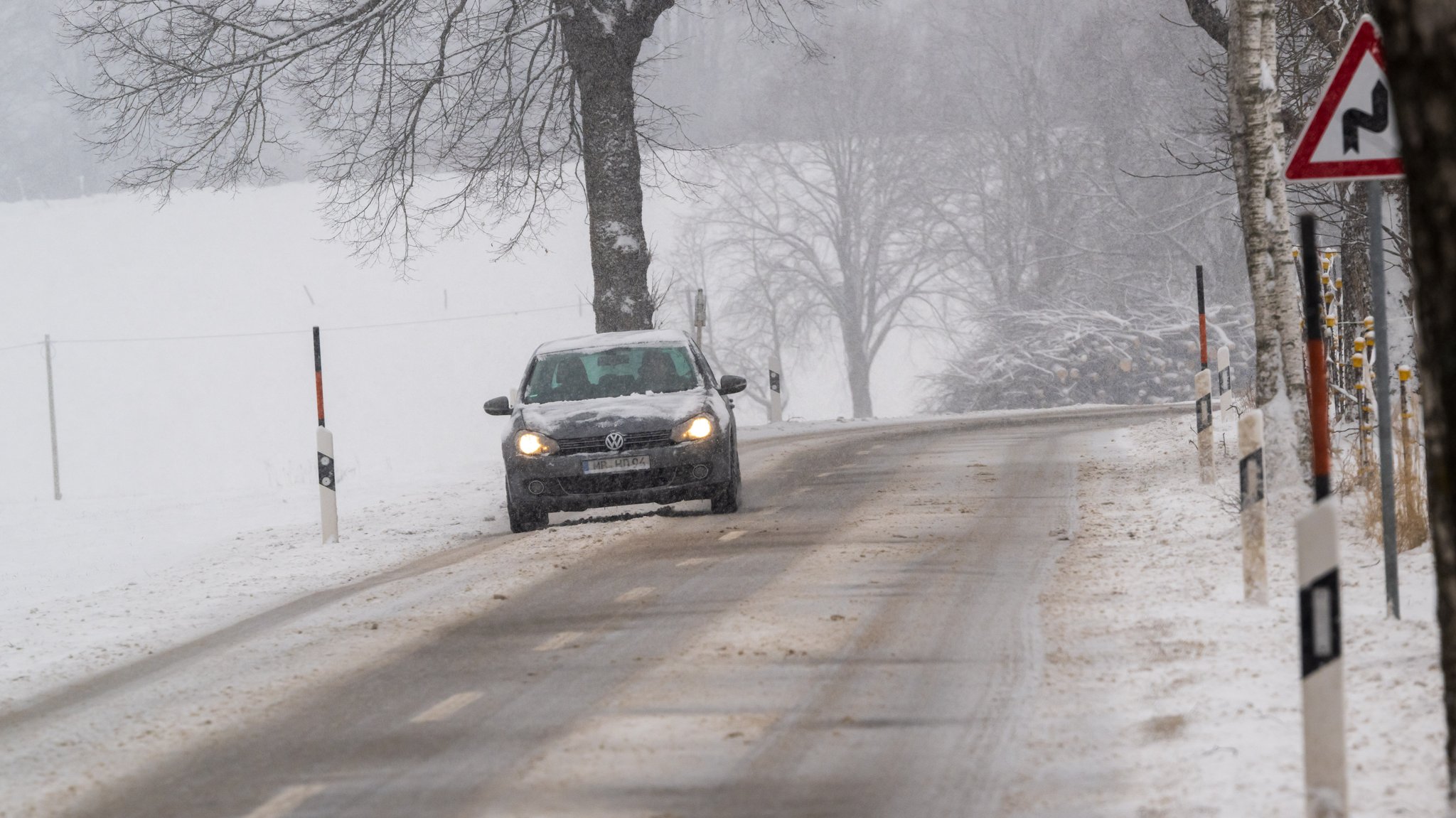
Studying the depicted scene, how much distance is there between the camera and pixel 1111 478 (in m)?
14.6

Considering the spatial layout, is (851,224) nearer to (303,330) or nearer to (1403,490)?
(303,330)

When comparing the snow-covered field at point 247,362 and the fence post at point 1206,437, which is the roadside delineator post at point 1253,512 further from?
the snow-covered field at point 247,362

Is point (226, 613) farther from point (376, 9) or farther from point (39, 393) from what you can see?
point (39, 393)

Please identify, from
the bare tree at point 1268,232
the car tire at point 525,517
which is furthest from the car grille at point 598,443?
Result: the bare tree at point 1268,232

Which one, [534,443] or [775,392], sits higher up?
[775,392]

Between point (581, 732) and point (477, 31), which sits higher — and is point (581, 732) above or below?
below


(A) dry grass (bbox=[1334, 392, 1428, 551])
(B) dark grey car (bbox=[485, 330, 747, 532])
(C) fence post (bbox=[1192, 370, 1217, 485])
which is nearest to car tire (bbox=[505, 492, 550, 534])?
(B) dark grey car (bbox=[485, 330, 747, 532])

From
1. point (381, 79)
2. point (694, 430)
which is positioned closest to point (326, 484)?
point (694, 430)

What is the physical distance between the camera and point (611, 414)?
12922 millimetres

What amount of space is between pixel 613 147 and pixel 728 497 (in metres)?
9.48

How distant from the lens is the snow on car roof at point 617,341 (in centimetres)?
1434

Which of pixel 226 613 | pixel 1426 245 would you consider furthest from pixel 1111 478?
pixel 1426 245

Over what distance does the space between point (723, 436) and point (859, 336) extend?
115ft

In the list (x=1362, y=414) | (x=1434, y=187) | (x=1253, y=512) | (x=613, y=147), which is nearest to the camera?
(x=1434, y=187)
